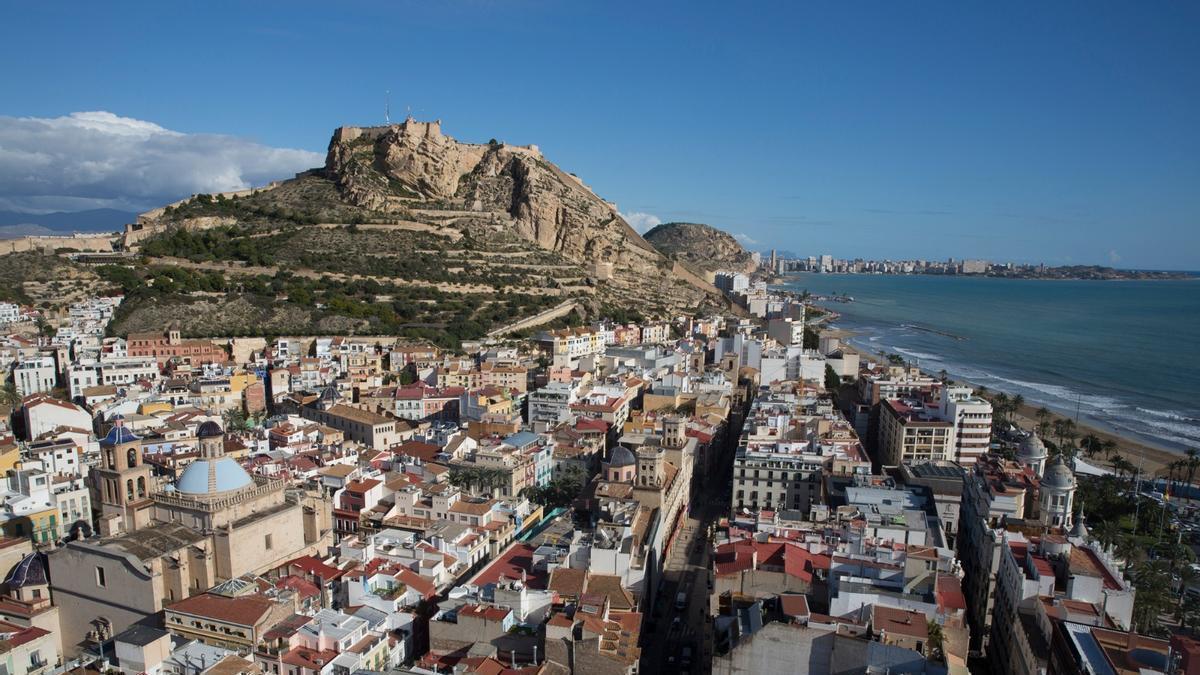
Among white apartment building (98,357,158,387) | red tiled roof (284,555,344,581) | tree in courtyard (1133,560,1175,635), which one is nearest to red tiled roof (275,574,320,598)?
red tiled roof (284,555,344,581)

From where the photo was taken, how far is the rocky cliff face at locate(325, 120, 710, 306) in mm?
83125

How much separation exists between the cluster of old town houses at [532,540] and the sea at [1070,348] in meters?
25.6

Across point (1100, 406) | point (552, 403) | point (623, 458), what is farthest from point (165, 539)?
point (1100, 406)

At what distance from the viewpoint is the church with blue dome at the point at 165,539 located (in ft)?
61.8

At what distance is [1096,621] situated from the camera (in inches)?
708

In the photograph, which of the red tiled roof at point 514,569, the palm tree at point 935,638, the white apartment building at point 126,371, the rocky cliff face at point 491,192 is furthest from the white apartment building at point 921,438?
the rocky cliff face at point 491,192

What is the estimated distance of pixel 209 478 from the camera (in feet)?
67.4

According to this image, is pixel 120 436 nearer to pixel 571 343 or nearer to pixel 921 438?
pixel 921 438

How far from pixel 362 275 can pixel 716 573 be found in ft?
176

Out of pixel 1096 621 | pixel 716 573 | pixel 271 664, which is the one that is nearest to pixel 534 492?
pixel 716 573

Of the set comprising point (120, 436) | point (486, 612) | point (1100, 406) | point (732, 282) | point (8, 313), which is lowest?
point (1100, 406)

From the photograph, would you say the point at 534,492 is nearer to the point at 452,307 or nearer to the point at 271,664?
the point at 271,664

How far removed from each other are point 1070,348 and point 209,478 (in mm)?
94914

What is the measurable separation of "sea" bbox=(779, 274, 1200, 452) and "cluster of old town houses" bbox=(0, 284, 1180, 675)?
2565cm
